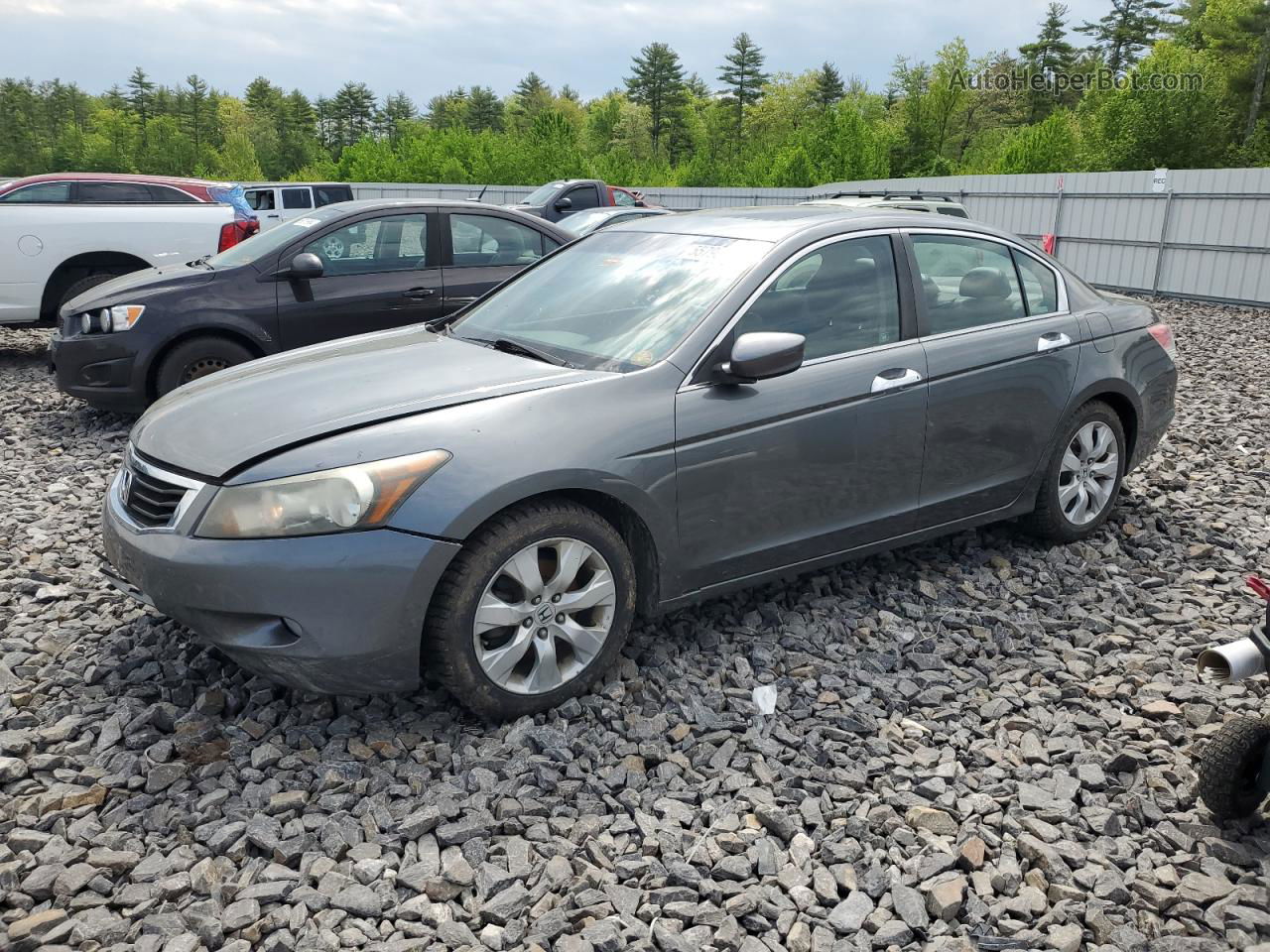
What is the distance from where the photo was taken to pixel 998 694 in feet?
12.7

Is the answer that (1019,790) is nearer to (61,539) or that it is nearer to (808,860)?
(808,860)

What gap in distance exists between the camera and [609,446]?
3.53m

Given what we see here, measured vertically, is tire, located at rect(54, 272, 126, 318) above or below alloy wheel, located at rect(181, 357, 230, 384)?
above

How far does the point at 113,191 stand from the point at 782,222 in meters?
11.1

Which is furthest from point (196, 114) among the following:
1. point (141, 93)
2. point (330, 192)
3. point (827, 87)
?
point (330, 192)

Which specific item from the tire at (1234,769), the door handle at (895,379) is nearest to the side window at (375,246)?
the door handle at (895,379)

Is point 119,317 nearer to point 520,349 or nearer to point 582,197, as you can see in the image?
point 520,349

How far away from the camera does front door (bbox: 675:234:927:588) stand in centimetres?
379

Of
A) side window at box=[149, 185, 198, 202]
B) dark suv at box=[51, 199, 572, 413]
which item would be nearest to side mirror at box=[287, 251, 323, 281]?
dark suv at box=[51, 199, 572, 413]

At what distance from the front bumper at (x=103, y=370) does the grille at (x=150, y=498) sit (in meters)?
3.97

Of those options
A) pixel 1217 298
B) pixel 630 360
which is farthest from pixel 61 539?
pixel 1217 298

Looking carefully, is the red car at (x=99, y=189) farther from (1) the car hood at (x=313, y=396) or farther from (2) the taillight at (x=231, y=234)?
(1) the car hood at (x=313, y=396)

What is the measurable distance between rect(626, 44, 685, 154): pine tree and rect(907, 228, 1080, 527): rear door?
87.1 metres

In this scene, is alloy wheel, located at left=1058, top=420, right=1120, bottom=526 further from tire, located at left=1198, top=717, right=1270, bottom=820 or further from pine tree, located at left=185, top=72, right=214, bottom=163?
pine tree, located at left=185, top=72, right=214, bottom=163
